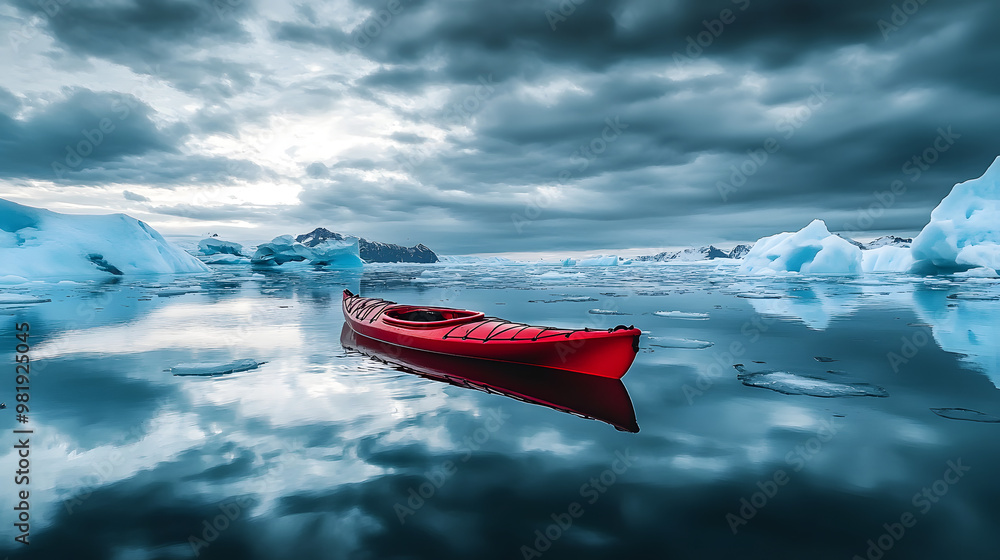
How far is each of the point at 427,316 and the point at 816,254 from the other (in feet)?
147

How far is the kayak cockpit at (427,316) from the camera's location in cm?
969

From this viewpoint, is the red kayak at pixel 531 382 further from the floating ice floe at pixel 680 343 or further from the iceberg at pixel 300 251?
the iceberg at pixel 300 251

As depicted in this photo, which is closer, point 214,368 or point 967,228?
point 214,368

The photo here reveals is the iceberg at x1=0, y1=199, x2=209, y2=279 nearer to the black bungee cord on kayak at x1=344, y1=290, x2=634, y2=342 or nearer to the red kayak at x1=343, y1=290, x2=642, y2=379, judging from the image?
the black bungee cord on kayak at x1=344, y1=290, x2=634, y2=342

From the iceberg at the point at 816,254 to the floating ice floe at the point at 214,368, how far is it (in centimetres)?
4663

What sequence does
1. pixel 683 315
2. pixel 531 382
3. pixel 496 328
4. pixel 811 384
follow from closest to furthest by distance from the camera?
pixel 811 384 → pixel 531 382 → pixel 496 328 → pixel 683 315

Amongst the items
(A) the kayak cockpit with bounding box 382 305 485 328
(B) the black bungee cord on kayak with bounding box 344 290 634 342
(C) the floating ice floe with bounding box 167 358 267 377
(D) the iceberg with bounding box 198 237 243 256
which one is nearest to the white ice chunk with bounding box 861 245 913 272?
(A) the kayak cockpit with bounding box 382 305 485 328

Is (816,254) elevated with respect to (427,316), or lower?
elevated

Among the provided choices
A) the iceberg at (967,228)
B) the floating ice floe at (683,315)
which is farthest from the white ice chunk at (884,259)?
the floating ice floe at (683,315)

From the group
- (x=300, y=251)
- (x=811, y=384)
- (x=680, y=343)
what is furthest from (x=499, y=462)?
(x=300, y=251)

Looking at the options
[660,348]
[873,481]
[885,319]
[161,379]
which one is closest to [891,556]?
[873,481]

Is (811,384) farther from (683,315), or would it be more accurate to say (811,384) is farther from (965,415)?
(683,315)

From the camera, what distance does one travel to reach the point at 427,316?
11.3 metres

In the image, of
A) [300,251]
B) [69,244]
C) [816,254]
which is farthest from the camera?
[300,251]
